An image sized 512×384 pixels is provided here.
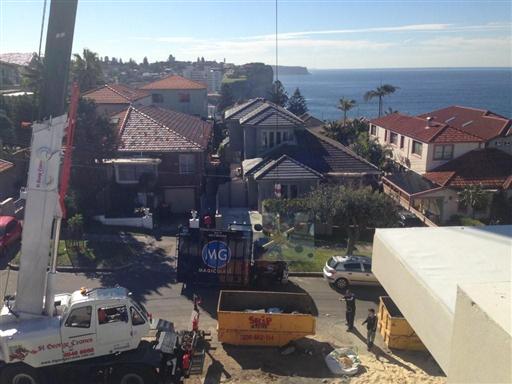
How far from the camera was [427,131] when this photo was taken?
1484 inches

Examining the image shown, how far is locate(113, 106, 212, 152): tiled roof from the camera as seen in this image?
106 ft

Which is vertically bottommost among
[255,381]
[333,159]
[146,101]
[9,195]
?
[255,381]

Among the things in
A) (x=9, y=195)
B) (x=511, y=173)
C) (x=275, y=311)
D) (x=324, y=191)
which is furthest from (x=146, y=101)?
(x=275, y=311)

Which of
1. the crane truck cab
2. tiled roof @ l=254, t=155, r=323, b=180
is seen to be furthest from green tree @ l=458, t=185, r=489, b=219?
the crane truck cab

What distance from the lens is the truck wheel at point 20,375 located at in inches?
493

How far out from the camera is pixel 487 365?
496cm

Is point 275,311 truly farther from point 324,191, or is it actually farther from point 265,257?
point 324,191

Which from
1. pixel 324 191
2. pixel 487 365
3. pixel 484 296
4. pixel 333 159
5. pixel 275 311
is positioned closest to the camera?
pixel 487 365

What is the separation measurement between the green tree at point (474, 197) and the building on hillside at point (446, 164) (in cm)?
49

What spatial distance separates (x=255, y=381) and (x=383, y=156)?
3116 centimetres

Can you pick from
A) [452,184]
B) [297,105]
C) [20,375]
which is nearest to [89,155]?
[20,375]

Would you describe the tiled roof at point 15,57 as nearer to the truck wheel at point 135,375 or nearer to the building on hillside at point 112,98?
the building on hillside at point 112,98

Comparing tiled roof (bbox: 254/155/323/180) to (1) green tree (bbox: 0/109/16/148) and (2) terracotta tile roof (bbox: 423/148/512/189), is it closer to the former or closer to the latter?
(2) terracotta tile roof (bbox: 423/148/512/189)

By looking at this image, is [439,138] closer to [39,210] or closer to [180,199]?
[180,199]
